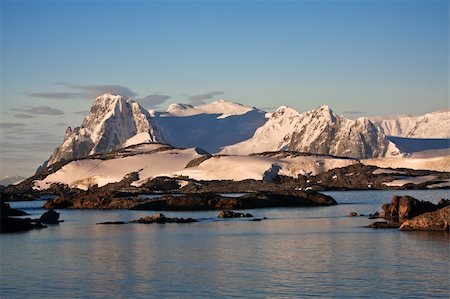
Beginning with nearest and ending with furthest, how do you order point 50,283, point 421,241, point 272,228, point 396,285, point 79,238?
point 396,285 → point 50,283 → point 421,241 → point 79,238 → point 272,228

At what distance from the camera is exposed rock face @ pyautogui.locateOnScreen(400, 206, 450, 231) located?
179 feet

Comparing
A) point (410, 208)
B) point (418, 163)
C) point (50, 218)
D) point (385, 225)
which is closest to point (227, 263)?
point (385, 225)

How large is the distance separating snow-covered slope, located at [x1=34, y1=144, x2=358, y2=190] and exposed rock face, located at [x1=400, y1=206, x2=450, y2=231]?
114 metres

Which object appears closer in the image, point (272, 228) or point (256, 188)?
point (272, 228)

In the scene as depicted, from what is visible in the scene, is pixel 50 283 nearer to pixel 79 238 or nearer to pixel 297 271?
pixel 297 271

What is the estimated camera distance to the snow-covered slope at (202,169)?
176 metres

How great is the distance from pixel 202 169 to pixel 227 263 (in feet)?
457

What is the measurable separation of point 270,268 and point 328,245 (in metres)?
10.3

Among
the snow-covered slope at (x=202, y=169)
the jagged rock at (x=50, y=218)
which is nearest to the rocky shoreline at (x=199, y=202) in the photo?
the jagged rock at (x=50, y=218)

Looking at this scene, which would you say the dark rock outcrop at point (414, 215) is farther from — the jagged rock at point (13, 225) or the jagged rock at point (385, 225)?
the jagged rock at point (13, 225)

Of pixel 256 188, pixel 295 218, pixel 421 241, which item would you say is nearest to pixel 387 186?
pixel 256 188

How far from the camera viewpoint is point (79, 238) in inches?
2290

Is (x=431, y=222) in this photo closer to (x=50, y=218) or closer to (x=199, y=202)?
(x=50, y=218)

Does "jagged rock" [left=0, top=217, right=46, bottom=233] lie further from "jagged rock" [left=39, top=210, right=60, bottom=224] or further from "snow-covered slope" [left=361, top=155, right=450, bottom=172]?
"snow-covered slope" [left=361, top=155, right=450, bottom=172]
